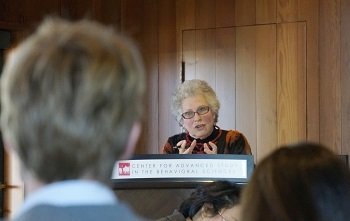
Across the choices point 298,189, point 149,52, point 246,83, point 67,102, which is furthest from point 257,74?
point 67,102

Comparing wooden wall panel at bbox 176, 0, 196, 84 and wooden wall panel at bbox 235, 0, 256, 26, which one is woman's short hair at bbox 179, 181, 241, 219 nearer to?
wooden wall panel at bbox 235, 0, 256, 26

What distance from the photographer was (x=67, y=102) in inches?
28.3

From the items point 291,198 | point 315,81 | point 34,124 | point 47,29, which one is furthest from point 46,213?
point 315,81

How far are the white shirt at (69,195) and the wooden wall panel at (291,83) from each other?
3.54 metres

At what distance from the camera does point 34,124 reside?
720 mm

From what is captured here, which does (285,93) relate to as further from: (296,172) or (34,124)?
(34,124)

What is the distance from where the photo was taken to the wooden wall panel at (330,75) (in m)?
4.04

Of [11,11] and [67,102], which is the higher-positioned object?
[11,11]

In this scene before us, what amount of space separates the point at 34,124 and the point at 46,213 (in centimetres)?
9

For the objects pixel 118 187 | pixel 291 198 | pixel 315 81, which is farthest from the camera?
pixel 315 81

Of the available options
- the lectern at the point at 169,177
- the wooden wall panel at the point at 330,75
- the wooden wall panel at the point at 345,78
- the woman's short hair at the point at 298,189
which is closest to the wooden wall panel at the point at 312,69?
the wooden wall panel at the point at 330,75

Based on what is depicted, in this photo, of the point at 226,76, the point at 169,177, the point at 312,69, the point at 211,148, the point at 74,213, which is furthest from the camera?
the point at 226,76

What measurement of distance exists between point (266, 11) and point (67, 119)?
3713 mm

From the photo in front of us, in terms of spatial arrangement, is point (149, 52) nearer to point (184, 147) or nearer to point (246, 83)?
point (246, 83)
